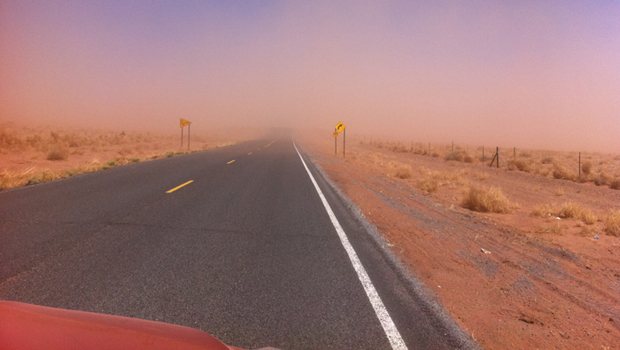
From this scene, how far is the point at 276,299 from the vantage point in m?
3.48

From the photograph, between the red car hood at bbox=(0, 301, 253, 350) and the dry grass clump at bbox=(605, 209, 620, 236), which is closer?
the red car hood at bbox=(0, 301, 253, 350)

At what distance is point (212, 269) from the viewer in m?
4.19

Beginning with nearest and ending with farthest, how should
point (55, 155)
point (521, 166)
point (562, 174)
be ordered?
point (562, 174) < point (55, 155) < point (521, 166)

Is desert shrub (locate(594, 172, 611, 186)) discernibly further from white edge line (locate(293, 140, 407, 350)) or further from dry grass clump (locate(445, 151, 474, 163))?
white edge line (locate(293, 140, 407, 350))

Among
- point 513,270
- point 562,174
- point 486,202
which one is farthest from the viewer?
point 562,174

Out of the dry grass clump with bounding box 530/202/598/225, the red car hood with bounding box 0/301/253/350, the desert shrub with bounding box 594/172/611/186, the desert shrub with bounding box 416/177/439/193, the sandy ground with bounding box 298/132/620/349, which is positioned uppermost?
the desert shrub with bounding box 594/172/611/186

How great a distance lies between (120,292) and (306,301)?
1977 mm

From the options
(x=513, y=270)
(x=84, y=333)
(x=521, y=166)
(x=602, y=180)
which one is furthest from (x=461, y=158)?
(x=84, y=333)

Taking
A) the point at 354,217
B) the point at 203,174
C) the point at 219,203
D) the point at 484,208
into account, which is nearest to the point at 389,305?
the point at 354,217

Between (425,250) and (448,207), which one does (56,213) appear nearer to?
(425,250)

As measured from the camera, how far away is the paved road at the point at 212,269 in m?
3.04

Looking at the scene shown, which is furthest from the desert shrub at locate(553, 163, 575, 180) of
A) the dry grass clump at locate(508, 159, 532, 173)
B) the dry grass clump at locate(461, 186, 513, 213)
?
the dry grass clump at locate(461, 186, 513, 213)

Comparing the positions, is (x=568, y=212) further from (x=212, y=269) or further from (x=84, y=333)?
(x=84, y=333)

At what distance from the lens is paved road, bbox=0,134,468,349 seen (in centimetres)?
304
